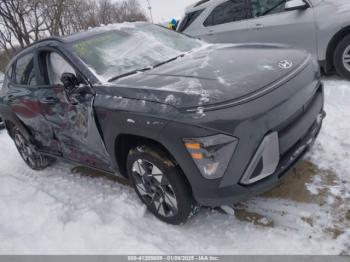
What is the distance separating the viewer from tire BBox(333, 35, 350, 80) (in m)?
4.73

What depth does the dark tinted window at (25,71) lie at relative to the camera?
3801mm

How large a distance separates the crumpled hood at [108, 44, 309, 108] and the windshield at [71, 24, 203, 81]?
273mm

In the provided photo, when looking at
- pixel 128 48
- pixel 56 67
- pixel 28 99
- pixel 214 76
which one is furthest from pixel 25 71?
pixel 214 76

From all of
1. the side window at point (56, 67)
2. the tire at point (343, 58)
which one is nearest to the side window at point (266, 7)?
the tire at point (343, 58)

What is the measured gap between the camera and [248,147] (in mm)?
2143

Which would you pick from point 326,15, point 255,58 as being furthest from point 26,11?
point 255,58

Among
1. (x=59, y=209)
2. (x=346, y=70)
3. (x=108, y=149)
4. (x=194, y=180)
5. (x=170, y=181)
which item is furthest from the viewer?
(x=346, y=70)

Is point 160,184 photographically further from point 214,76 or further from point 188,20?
point 188,20

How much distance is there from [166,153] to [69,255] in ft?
4.28

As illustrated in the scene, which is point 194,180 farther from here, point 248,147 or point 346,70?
point 346,70

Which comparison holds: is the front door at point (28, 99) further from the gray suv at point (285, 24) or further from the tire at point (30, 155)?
the gray suv at point (285, 24)

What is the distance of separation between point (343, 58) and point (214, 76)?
340cm

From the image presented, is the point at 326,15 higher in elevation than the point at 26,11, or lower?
lower

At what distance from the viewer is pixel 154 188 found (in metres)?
2.77
